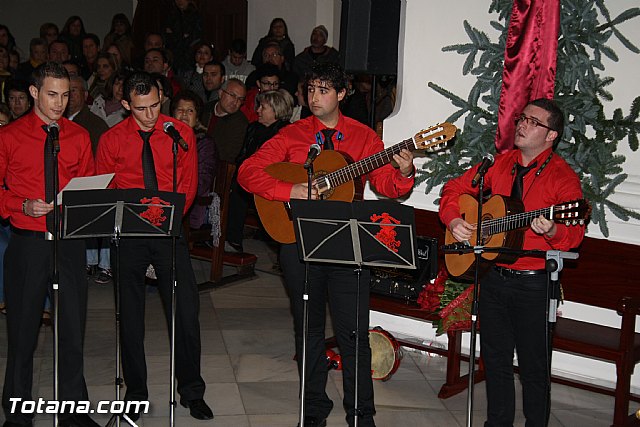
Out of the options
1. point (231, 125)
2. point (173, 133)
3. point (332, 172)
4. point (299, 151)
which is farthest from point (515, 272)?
point (231, 125)

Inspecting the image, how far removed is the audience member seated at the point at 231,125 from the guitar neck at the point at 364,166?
4.12 m

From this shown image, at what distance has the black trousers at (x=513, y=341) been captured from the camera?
186 inches

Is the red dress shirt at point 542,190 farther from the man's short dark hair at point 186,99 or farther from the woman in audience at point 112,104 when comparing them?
the woman in audience at point 112,104

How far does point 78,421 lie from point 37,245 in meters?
1.07

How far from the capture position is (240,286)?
863cm

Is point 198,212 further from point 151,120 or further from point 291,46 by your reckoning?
point 291,46

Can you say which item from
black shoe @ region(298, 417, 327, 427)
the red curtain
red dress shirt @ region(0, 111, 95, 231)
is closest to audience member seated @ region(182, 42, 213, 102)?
the red curtain

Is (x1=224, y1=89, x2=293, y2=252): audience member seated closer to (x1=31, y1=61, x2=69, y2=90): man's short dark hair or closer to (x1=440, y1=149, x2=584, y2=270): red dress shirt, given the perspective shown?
(x1=31, y1=61, x2=69, y2=90): man's short dark hair

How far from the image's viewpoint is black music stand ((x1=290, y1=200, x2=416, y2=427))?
174 inches

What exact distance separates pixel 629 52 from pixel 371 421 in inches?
114

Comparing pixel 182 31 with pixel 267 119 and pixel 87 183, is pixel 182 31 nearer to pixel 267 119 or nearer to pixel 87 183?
pixel 267 119

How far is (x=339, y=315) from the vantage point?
506 centimetres

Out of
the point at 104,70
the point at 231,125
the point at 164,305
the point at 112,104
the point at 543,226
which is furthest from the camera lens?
the point at 104,70

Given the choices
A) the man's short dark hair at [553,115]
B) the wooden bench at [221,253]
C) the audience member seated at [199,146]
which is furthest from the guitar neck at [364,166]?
the wooden bench at [221,253]
